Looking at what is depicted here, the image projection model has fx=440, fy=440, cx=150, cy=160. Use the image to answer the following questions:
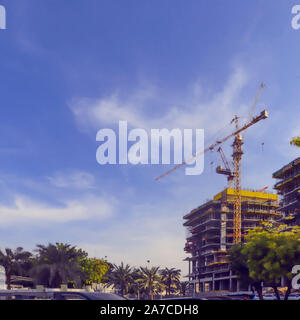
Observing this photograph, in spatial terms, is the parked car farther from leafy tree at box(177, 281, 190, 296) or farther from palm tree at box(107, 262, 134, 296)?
leafy tree at box(177, 281, 190, 296)

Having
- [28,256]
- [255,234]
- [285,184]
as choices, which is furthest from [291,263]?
[285,184]

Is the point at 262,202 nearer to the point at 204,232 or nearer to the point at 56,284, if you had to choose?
the point at 204,232

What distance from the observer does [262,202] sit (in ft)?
528

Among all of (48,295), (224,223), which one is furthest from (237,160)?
(48,295)

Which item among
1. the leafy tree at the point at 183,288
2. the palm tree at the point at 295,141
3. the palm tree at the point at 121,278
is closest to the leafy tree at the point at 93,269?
the palm tree at the point at 121,278

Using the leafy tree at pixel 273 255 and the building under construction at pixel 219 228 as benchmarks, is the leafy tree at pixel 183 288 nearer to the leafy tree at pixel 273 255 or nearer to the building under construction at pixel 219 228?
the building under construction at pixel 219 228

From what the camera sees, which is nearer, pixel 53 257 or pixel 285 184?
pixel 53 257

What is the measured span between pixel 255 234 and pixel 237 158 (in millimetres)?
108606

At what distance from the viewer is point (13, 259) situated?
76562mm

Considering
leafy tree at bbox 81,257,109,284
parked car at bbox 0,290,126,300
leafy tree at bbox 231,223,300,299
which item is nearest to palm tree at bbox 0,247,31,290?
leafy tree at bbox 81,257,109,284
